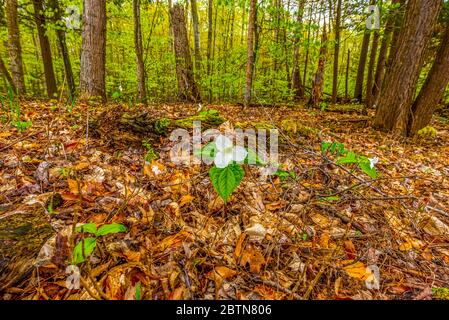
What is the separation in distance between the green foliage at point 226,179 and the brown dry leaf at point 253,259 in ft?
1.26

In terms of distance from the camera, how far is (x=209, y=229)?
1.49 m

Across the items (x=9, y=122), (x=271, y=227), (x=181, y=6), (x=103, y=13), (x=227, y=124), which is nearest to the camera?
(x=271, y=227)

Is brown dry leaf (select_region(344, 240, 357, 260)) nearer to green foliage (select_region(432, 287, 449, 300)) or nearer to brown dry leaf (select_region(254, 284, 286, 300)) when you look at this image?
green foliage (select_region(432, 287, 449, 300))

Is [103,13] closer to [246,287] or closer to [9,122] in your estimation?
[9,122]

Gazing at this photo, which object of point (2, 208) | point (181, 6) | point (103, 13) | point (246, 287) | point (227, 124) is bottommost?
point (246, 287)

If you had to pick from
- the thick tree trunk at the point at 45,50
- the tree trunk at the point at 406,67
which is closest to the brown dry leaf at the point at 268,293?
the tree trunk at the point at 406,67

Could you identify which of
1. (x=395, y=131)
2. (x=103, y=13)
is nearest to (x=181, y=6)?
(x=103, y=13)

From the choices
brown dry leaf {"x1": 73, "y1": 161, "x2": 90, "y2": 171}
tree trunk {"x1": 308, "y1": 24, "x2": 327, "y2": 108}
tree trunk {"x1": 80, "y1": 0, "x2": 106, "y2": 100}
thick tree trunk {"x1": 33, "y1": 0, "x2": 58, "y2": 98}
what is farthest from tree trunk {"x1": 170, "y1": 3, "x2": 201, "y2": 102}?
brown dry leaf {"x1": 73, "y1": 161, "x2": 90, "y2": 171}

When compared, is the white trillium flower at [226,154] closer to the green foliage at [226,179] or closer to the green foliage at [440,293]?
the green foliage at [226,179]

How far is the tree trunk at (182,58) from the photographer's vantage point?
6250mm

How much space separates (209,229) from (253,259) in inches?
13.2
